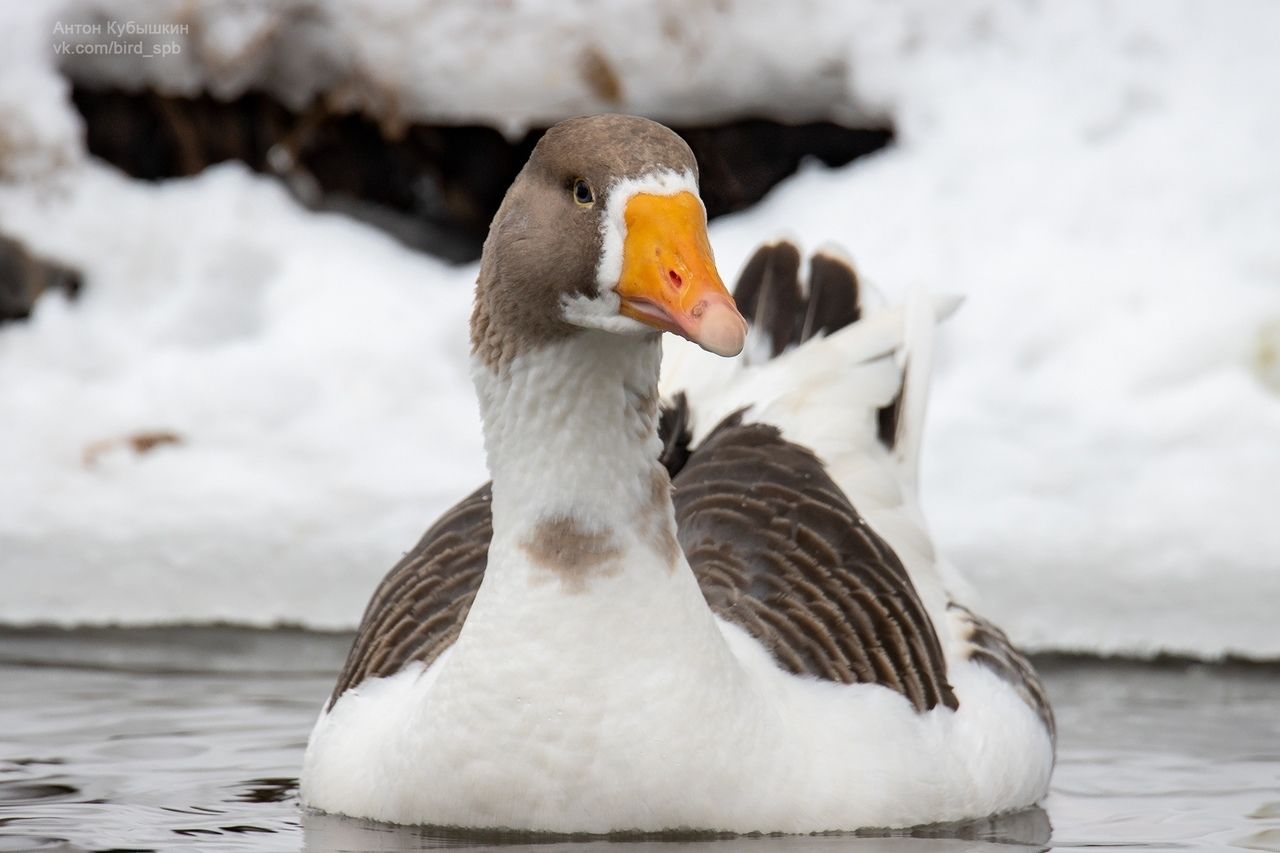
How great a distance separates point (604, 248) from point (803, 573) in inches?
63.1

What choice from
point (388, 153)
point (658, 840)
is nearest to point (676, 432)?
point (658, 840)

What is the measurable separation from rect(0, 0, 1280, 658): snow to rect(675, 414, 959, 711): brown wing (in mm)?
2158

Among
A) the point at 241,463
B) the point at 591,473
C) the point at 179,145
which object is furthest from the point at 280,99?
the point at 591,473

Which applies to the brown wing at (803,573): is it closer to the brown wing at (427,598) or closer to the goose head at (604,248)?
the brown wing at (427,598)

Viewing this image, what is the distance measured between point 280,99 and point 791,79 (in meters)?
2.92

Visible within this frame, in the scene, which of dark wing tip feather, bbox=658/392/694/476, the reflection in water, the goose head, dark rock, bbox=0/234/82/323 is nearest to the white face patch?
the goose head

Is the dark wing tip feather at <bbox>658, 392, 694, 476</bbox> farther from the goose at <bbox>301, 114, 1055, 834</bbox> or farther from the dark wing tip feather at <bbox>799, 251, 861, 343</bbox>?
the goose at <bbox>301, 114, 1055, 834</bbox>

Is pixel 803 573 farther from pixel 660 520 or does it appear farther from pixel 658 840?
pixel 658 840

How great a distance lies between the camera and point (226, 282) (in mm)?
10914

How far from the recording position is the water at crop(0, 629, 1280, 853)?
204 inches

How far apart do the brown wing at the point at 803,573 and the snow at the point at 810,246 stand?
2.16m

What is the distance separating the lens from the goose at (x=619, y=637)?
14.9 ft

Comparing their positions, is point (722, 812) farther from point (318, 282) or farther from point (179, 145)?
point (179, 145)

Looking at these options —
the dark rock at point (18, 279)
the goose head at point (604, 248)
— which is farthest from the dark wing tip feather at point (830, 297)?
the dark rock at point (18, 279)
